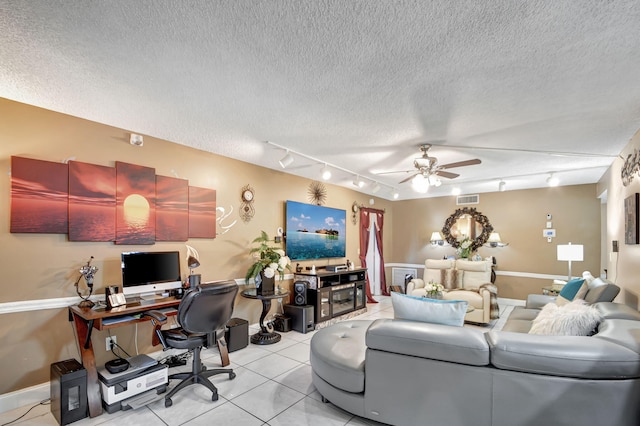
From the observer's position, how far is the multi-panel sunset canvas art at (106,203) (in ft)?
8.83

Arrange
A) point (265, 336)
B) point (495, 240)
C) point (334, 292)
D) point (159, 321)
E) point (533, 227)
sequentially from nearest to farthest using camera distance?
point (159, 321) < point (265, 336) < point (334, 292) < point (533, 227) < point (495, 240)

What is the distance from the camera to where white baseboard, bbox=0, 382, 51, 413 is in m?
2.48

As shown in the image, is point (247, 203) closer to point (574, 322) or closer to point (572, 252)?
point (574, 322)

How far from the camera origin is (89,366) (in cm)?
255

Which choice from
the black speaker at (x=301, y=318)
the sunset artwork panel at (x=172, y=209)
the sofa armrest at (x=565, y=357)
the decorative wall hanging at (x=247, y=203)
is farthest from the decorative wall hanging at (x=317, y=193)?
the sofa armrest at (x=565, y=357)

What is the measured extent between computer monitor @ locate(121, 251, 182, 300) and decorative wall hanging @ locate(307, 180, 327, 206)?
286cm

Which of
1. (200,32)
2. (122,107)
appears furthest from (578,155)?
(122,107)

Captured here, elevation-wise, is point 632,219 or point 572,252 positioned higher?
point 632,219

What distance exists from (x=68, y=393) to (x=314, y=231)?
3.97m

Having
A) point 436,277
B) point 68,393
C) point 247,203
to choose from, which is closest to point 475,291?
point 436,277

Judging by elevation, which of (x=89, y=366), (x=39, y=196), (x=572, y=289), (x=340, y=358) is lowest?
(x=89, y=366)

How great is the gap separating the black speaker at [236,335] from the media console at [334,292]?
1319mm

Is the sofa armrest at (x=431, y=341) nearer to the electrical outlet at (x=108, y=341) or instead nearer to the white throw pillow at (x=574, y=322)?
the white throw pillow at (x=574, y=322)

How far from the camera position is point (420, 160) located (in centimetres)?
365
